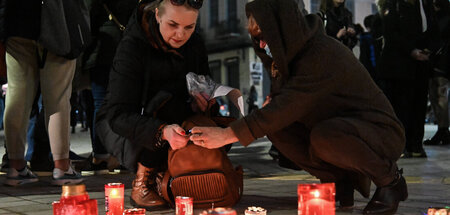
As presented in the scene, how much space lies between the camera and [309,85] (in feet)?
8.70

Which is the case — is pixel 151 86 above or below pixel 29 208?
above

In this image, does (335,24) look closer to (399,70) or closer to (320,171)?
(399,70)

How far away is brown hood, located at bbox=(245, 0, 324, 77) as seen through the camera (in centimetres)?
265

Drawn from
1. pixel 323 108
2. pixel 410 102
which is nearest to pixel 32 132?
pixel 323 108

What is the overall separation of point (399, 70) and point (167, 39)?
3.36m

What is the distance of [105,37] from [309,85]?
2445mm

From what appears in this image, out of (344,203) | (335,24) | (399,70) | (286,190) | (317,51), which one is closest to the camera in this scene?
(317,51)

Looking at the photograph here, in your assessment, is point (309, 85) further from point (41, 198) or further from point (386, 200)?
point (41, 198)

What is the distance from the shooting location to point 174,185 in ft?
9.20

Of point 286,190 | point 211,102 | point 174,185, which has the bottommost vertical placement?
point 286,190

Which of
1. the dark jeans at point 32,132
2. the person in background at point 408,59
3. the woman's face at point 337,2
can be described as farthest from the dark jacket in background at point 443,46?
the dark jeans at point 32,132

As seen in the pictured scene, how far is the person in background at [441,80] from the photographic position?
667 centimetres

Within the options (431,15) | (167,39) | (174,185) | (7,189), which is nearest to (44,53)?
(7,189)

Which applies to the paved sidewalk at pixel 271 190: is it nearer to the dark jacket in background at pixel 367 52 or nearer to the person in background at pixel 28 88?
the person in background at pixel 28 88
